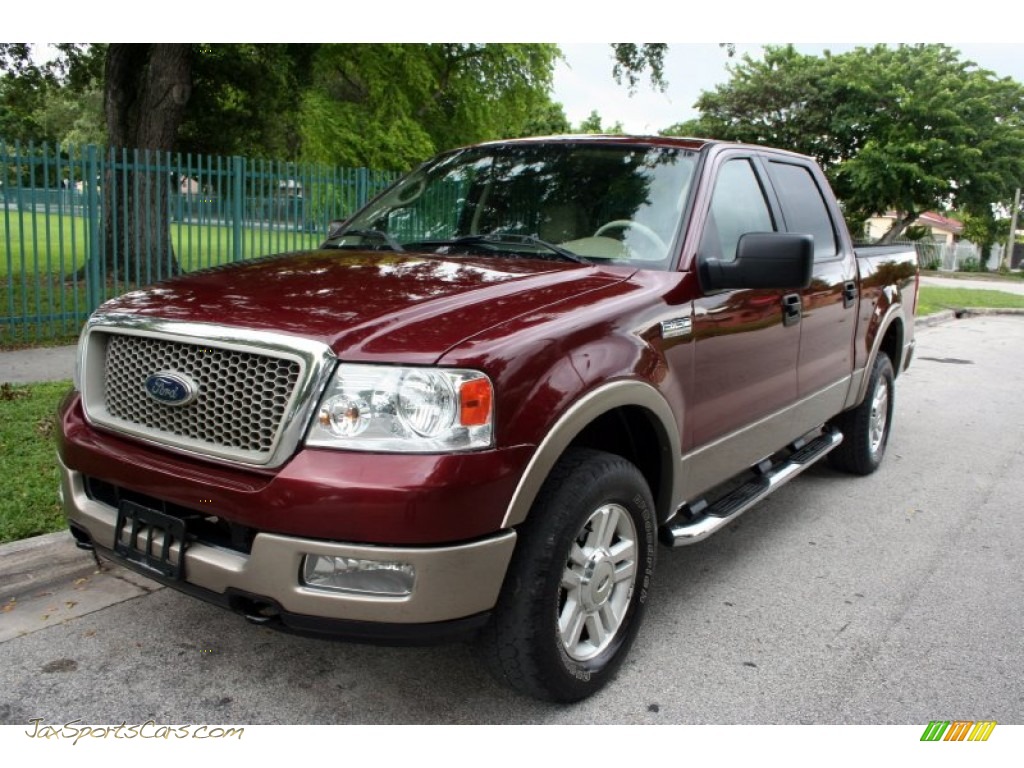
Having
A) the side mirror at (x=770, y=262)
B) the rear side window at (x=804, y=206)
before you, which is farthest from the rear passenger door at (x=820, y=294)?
the side mirror at (x=770, y=262)

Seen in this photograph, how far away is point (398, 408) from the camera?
7.94 ft

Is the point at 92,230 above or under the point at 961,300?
above

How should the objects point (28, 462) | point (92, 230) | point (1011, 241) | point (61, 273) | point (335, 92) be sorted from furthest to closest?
point (1011, 241), point (335, 92), point (92, 230), point (61, 273), point (28, 462)

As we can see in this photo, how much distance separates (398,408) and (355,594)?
51 centimetres

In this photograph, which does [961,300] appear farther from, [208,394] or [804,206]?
[208,394]

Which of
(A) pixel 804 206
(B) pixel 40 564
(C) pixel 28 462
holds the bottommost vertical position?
(B) pixel 40 564

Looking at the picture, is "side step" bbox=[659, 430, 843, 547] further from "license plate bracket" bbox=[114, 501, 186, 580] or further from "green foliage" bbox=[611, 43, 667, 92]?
"green foliage" bbox=[611, 43, 667, 92]

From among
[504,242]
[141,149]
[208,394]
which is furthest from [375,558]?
[141,149]

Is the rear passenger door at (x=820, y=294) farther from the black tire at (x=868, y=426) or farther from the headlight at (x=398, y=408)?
the headlight at (x=398, y=408)

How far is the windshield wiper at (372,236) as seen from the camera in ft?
12.7

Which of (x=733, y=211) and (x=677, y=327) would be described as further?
(x=733, y=211)

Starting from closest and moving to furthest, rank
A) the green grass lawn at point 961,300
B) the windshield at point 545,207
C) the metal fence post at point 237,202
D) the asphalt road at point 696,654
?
the asphalt road at point 696,654 → the windshield at point 545,207 → the metal fence post at point 237,202 → the green grass lawn at point 961,300

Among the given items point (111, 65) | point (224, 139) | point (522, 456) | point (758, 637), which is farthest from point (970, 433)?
point (224, 139)

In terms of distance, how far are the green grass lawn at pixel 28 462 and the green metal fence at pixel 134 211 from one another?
3.11 m
